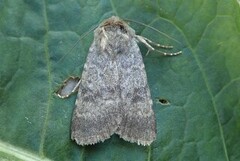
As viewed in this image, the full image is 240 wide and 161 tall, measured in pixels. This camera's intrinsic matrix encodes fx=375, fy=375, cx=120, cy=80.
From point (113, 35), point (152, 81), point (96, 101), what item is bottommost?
point (96, 101)

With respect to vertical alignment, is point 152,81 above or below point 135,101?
above

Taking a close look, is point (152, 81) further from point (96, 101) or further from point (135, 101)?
point (96, 101)

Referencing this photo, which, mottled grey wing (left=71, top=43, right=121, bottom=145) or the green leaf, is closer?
the green leaf

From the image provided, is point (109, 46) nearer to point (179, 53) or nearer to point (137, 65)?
point (137, 65)

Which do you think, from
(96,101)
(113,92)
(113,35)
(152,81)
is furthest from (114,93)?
(113,35)

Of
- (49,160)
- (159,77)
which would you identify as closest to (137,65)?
(159,77)
